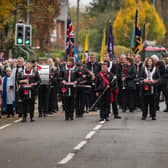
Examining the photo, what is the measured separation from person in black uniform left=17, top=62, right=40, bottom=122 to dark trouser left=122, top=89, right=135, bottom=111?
5.09 meters

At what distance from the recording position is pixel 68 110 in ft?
74.6

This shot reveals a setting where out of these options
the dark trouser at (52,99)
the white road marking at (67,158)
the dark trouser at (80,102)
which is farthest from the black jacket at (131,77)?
the white road marking at (67,158)

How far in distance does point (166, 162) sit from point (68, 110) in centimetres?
1056

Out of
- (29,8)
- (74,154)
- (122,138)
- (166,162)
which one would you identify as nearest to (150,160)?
(166,162)

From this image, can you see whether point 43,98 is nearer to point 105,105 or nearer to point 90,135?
point 105,105

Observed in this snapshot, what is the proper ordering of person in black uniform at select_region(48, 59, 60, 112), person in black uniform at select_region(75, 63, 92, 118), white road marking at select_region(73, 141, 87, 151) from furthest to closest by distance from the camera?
person in black uniform at select_region(48, 59, 60, 112) < person in black uniform at select_region(75, 63, 92, 118) < white road marking at select_region(73, 141, 87, 151)

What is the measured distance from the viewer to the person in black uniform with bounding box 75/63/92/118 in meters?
23.8

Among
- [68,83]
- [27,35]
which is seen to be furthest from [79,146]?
[27,35]

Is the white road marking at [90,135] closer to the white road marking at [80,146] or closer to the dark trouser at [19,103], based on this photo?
the white road marking at [80,146]

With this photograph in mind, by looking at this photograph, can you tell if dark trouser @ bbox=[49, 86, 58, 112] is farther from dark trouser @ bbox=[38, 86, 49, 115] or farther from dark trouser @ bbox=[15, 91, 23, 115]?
dark trouser @ bbox=[15, 91, 23, 115]

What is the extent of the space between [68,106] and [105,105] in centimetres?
127

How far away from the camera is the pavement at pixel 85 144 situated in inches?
485

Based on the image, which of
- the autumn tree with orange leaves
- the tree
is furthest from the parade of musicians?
the tree

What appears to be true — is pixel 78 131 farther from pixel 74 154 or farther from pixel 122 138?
pixel 74 154
